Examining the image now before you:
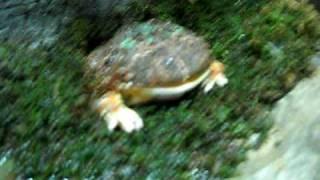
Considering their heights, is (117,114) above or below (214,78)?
above

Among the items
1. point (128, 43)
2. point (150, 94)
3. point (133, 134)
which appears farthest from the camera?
point (128, 43)

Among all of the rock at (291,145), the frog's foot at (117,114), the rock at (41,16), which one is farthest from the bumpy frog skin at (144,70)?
the rock at (291,145)

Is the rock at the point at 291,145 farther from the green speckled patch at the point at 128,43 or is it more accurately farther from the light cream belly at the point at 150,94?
the green speckled patch at the point at 128,43

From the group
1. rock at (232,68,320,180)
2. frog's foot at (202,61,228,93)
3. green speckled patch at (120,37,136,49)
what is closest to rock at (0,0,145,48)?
green speckled patch at (120,37,136,49)

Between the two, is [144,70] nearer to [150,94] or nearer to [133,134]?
[150,94]

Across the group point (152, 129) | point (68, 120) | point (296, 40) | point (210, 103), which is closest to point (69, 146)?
point (68, 120)

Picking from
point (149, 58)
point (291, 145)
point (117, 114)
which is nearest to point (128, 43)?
point (149, 58)
